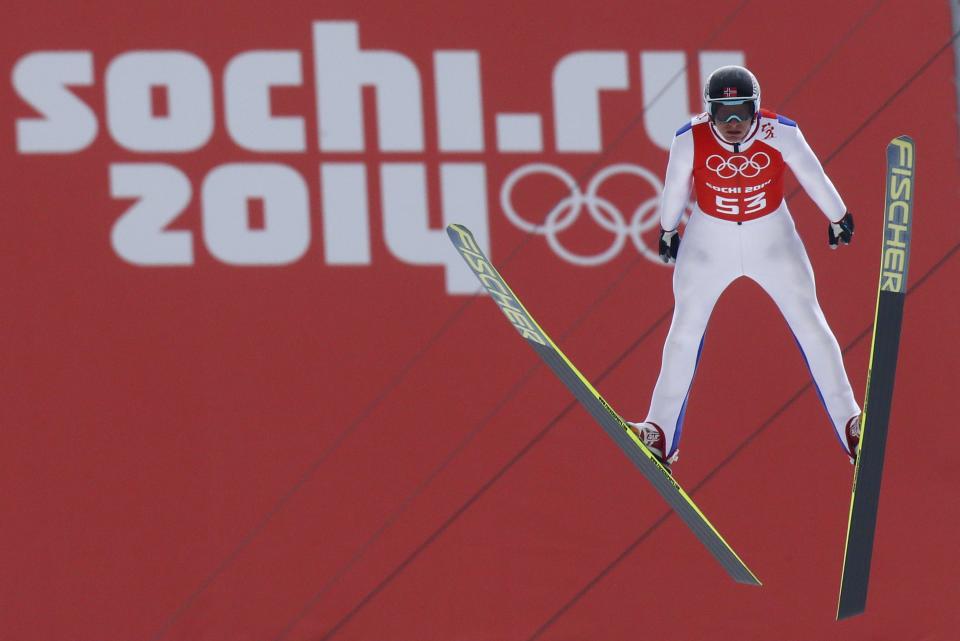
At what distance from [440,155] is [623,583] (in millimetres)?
2155

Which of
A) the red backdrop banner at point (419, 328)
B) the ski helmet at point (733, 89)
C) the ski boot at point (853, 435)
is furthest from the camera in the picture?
the red backdrop banner at point (419, 328)

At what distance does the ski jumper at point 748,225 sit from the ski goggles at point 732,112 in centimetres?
12

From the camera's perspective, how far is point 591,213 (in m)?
11.4

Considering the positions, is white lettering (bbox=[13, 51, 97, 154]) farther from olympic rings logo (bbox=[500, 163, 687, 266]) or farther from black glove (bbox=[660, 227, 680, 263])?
black glove (bbox=[660, 227, 680, 263])

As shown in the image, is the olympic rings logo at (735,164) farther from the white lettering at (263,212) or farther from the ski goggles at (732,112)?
the white lettering at (263,212)

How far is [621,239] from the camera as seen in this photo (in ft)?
37.3

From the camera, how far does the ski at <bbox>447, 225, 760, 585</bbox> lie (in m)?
8.24

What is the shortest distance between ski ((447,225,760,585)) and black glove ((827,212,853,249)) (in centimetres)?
95

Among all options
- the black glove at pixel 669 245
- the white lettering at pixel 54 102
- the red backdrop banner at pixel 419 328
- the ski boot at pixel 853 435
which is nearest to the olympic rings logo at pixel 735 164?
the black glove at pixel 669 245

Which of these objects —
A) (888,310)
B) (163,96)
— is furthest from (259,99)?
(888,310)

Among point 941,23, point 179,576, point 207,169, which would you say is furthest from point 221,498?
point 941,23

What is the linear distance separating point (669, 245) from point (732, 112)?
563mm

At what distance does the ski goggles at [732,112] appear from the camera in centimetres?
798

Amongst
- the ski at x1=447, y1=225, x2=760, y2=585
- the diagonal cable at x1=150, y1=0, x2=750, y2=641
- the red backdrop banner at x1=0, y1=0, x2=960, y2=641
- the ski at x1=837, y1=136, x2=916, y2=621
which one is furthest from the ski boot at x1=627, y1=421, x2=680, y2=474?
the diagonal cable at x1=150, y1=0, x2=750, y2=641
